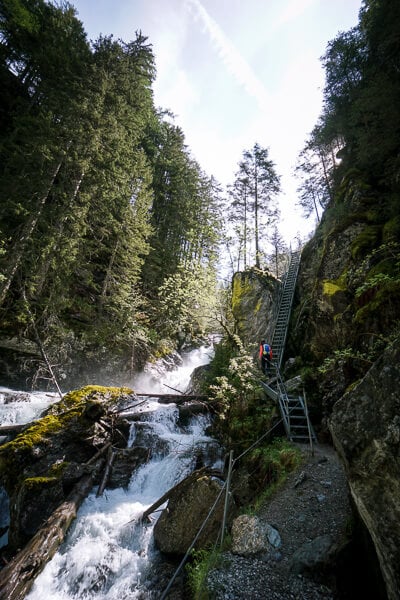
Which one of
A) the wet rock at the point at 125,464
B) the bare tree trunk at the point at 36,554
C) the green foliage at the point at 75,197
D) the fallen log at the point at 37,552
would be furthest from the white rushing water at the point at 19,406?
the bare tree trunk at the point at 36,554

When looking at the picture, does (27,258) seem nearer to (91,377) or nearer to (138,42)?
(91,377)

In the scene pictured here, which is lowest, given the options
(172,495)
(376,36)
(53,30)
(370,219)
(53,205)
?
(172,495)

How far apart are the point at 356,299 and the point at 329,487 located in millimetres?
5302

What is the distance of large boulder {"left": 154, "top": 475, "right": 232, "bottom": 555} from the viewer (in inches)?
200

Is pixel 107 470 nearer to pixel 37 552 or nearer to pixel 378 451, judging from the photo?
pixel 37 552

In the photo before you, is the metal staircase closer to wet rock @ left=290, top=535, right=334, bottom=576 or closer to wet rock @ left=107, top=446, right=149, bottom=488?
wet rock @ left=290, top=535, right=334, bottom=576

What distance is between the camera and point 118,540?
5.58 metres

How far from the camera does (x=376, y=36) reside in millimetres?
13047

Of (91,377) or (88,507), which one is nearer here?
(88,507)

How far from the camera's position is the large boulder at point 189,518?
5.08 metres

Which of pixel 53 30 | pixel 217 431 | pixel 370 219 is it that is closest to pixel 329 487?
pixel 217 431

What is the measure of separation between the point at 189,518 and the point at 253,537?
1.85m

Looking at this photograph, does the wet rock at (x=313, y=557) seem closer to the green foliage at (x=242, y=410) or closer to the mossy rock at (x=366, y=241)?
the green foliage at (x=242, y=410)

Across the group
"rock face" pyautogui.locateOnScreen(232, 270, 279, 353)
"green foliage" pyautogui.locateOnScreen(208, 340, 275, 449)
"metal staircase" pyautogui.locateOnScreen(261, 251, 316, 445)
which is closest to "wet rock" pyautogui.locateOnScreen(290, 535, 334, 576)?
"metal staircase" pyautogui.locateOnScreen(261, 251, 316, 445)
